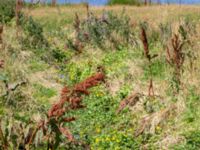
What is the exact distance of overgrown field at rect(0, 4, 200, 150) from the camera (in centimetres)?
611

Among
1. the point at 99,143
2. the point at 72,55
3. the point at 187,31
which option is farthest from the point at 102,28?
the point at 99,143

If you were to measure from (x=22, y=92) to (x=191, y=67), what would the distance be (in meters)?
2.64

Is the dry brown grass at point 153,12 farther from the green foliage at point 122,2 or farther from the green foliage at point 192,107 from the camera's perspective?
the green foliage at point 122,2

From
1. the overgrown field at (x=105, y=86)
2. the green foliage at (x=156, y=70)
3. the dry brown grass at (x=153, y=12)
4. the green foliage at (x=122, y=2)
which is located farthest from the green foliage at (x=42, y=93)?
the green foliage at (x=122, y=2)

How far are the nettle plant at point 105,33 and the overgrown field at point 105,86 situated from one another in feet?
0.07

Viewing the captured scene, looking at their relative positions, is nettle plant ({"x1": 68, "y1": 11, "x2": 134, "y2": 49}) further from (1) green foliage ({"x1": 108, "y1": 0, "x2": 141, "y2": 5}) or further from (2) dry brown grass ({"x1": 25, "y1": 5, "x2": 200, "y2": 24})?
(1) green foliage ({"x1": 108, "y1": 0, "x2": 141, "y2": 5})

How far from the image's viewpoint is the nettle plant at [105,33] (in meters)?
12.3

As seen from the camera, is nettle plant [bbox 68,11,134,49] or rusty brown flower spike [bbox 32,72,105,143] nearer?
rusty brown flower spike [bbox 32,72,105,143]

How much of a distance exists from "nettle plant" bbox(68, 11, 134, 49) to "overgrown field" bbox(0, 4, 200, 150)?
0.02 m

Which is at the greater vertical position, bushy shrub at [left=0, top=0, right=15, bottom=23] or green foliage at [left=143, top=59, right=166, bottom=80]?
bushy shrub at [left=0, top=0, right=15, bottom=23]

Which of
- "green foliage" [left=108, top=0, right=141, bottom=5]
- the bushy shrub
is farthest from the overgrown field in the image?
"green foliage" [left=108, top=0, right=141, bottom=5]

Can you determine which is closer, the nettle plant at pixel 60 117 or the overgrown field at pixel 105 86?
the nettle plant at pixel 60 117

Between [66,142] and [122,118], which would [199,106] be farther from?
[66,142]

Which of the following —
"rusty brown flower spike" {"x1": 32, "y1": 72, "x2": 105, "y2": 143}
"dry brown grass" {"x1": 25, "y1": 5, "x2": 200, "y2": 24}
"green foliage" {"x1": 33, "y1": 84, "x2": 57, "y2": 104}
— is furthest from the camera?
"dry brown grass" {"x1": 25, "y1": 5, "x2": 200, "y2": 24}
